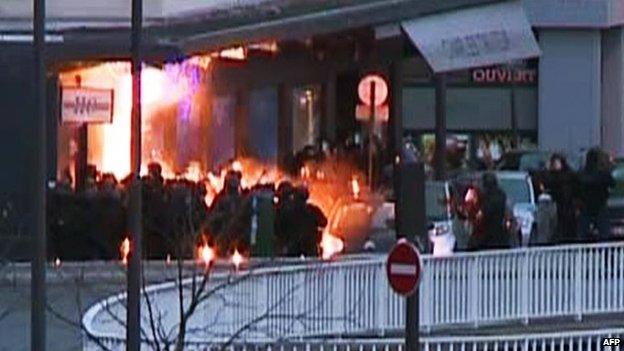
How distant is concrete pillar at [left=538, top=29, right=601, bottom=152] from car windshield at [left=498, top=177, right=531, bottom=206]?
27.9m

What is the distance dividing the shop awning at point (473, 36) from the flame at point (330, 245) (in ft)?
11.7

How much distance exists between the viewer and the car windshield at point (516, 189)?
36438mm

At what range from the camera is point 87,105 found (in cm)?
3067

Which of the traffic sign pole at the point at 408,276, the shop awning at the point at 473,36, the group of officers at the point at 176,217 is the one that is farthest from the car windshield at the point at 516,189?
the traffic sign pole at the point at 408,276

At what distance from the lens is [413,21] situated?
33406mm

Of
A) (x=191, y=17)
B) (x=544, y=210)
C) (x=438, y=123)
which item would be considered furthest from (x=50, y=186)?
(x=438, y=123)

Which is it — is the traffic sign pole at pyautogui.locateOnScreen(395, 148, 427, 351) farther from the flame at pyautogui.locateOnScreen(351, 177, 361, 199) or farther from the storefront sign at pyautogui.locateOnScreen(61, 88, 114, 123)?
the flame at pyautogui.locateOnScreen(351, 177, 361, 199)

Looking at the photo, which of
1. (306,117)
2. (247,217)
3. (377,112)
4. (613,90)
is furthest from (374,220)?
(613,90)

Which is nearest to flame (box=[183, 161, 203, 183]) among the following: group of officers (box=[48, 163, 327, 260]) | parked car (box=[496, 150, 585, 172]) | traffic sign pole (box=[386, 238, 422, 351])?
group of officers (box=[48, 163, 327, 260])

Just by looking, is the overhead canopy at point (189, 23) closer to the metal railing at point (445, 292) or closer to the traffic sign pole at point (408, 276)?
the metal railing at point (445, 292)

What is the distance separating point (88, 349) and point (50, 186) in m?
15.2

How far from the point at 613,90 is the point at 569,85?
6.51 feet

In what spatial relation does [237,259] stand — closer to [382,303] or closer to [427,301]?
[427,301]

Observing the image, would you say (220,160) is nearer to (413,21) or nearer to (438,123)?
(438,123)
